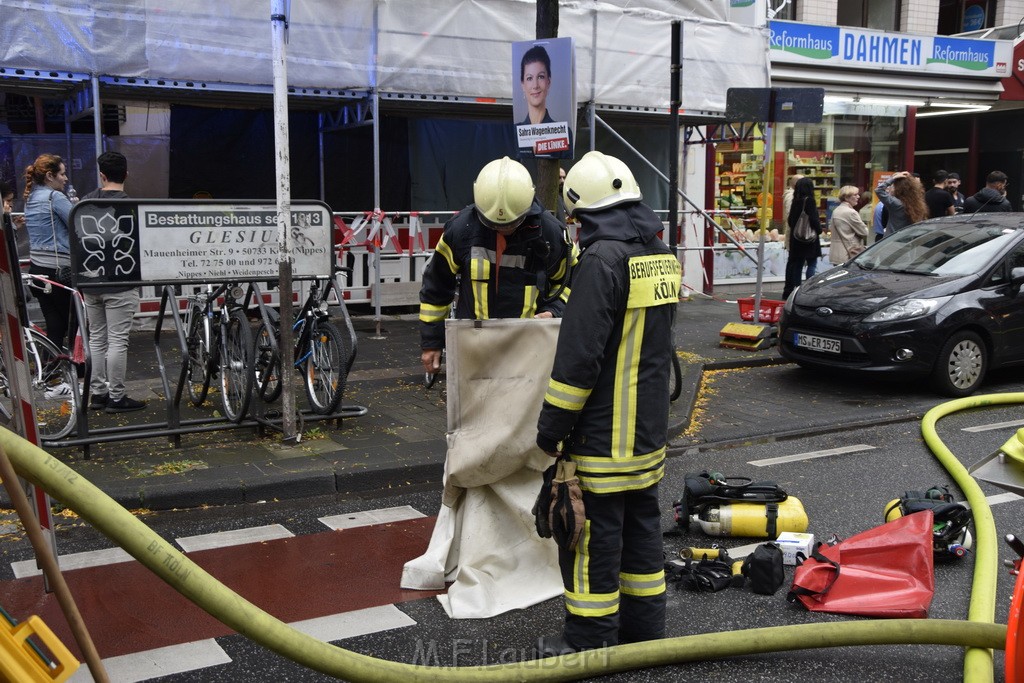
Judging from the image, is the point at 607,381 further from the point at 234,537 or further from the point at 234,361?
the point at 234,361

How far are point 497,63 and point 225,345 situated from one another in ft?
20.9

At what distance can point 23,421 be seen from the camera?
13.0 feet

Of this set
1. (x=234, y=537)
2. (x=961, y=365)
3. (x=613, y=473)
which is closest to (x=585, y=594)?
(x=613, y=473)

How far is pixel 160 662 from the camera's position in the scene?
390 centimetres

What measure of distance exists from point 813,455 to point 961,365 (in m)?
2.67

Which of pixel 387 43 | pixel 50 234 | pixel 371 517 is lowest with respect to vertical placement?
pixel 371 517

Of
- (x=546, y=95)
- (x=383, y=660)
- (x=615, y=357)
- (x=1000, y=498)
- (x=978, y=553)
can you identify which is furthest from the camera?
(x=546, y=95)

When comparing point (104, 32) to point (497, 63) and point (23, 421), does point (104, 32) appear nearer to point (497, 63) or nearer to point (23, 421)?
point (497, 63)

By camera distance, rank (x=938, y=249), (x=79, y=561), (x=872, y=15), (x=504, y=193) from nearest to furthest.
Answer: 1. (x=504, y=193)
2. (x=79, y=561)
3. (x=938, y=249)
4. (x=872, y=15)

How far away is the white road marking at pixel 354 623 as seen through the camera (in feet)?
13.7

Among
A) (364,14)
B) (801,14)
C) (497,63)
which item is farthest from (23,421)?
(801,14)

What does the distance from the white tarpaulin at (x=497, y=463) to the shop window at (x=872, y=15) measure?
1782 centimetres

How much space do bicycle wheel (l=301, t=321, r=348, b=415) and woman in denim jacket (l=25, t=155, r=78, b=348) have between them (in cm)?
202

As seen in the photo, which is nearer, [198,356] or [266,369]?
[266,369]
